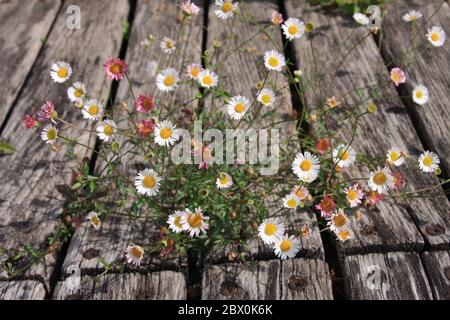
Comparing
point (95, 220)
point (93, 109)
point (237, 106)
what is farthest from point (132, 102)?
point (95, 220)

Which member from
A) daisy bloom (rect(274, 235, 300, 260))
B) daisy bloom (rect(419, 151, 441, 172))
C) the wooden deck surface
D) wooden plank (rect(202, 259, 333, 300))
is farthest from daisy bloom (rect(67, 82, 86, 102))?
daisy bloom (rect(419, 151, 441, 172))

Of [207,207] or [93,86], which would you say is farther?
[93,86]

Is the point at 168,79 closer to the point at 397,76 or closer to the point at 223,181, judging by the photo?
the point at 223,181

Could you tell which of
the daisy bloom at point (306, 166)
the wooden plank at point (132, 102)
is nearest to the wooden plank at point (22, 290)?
the wooden plank at point (132, 102)

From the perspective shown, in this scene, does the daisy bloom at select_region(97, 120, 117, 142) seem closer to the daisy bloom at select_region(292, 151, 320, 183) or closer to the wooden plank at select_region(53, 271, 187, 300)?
the wooden plank at select_region(53, 271, 187, 300)
